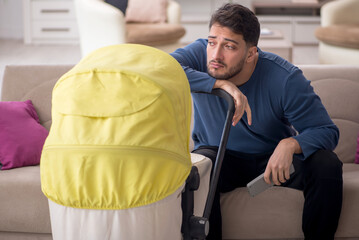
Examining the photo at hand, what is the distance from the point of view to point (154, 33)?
452 cm

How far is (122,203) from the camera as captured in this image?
51.1 inches

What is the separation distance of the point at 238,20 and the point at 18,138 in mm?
968

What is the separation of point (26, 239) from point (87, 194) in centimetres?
84

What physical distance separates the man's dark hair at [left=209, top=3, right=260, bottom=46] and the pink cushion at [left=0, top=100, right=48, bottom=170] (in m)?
0.85

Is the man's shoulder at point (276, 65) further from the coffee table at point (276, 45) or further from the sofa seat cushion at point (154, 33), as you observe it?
the sofa seat cushion at point (154, 33)

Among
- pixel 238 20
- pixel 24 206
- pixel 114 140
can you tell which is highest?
pixel 238 20

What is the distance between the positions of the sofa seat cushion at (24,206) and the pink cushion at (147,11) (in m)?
3.18

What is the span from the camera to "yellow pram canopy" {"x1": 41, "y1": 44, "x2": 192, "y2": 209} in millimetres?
1284

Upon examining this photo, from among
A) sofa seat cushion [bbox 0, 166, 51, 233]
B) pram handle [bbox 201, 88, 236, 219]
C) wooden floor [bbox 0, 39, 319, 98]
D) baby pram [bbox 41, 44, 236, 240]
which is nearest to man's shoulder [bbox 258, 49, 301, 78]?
pram handle [bbox 201, 88, 236, 219]

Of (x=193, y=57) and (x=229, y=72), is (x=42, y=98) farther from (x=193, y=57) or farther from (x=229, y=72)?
(x=229, y=72)

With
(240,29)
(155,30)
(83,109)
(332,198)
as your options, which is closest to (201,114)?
(240,29)

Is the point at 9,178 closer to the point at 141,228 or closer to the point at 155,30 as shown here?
the point at 141,228

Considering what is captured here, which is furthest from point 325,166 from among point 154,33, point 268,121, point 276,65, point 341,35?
point 154,33

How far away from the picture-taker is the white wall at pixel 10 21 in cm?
660
